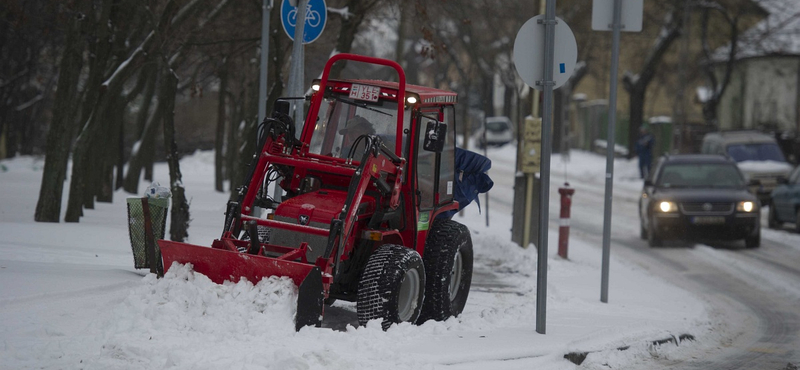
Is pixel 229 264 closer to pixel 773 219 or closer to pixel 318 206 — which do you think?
pixel 318 206

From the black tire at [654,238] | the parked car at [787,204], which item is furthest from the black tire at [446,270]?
the parked car at [787,204]

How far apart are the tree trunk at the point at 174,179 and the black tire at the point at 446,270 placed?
170 inches

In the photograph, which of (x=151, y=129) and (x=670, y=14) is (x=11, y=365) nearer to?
(x=151, y=129)

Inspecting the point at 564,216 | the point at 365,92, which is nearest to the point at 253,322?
the point at 365,92

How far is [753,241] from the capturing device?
58.9 feet

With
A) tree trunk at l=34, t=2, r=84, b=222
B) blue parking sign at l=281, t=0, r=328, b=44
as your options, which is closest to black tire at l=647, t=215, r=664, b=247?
blue parking sign at l=281, t=0, r=328, b=44

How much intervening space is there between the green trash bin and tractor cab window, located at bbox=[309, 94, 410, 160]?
63.2 inches

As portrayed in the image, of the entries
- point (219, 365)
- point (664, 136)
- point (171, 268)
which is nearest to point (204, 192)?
point (171, 268)

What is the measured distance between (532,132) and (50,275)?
25.9 feet

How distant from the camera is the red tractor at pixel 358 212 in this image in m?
8.05

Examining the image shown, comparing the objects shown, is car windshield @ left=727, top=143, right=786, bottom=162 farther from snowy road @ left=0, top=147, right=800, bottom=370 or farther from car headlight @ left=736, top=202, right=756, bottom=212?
snowy road @ left=0, top=147, right=800, bottom=370

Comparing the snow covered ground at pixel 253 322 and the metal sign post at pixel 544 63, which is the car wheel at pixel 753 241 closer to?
the snow covered ground at pixel 253 322

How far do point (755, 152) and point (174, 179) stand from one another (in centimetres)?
1938

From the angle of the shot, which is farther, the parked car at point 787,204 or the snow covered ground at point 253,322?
the parked car at point 787,204
